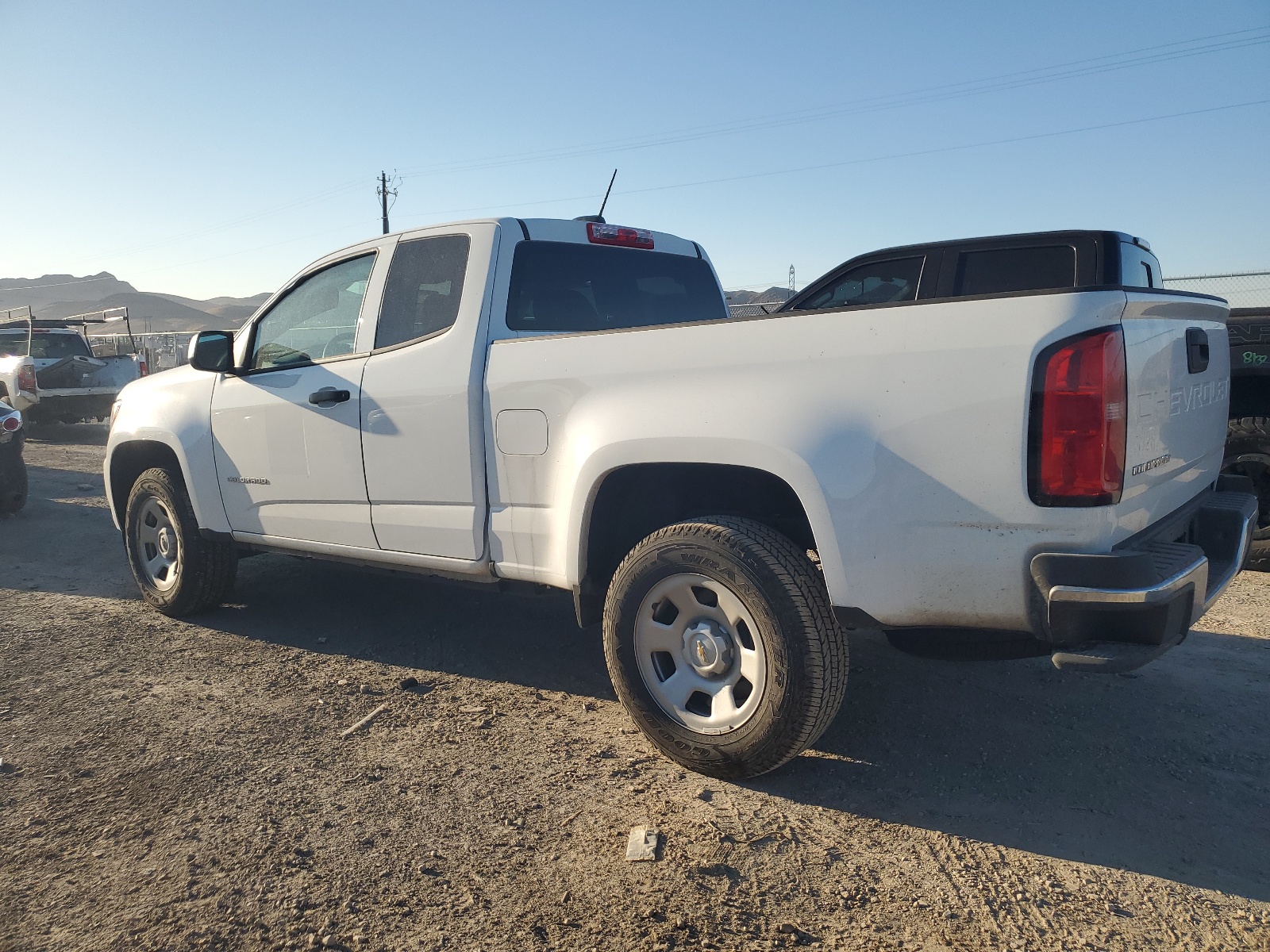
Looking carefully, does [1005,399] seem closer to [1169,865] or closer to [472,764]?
[1169,865]

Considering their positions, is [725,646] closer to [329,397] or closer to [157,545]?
[329,397]

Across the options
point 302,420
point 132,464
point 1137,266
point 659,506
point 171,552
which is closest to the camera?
point 659,506

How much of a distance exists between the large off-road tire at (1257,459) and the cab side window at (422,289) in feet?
15.5

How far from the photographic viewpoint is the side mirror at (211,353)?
455 cm

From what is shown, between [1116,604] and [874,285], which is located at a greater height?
[874,285]

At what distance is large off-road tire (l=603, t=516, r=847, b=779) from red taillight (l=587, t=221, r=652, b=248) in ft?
5.99

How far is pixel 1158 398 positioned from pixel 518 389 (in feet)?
6.96

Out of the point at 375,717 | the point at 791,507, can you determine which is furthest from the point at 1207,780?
the point at 375,717

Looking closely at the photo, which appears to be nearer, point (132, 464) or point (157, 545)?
point (157, 545)

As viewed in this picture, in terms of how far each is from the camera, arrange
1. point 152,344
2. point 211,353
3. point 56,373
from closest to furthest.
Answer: point 211,353
point 56,373
point 152,344

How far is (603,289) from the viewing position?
425cm

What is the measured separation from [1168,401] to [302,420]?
3.54 meters

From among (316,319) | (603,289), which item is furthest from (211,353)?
(603,289)

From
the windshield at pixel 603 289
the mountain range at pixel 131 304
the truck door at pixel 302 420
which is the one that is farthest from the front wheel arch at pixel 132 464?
the mountain range at pixel 131 304
